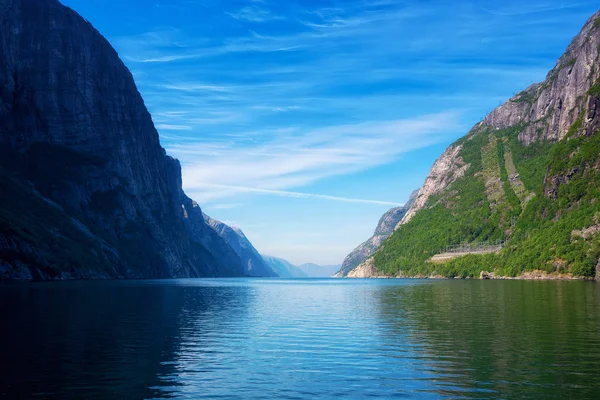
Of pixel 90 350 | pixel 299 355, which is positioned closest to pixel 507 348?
pixel 299 355

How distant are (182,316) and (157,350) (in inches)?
1074

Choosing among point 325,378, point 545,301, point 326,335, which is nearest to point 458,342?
point 326,335

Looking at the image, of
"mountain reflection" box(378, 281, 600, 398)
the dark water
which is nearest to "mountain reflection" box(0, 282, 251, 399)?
the dark water

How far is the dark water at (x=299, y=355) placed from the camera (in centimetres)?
2950

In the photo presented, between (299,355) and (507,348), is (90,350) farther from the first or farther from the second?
(507,348)

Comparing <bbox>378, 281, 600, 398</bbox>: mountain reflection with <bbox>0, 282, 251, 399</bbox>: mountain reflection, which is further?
<bbox>378, 281, 600, 398</bbox>: mountain reflection

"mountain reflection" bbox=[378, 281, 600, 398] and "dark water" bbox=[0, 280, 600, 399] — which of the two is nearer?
"dark water" bbox=[0, 280, 600, 399]

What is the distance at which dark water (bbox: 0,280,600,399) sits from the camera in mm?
29500

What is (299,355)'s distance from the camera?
4112 centimetres

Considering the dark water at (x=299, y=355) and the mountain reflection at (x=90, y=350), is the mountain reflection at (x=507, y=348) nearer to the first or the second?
the dark water at (x=299, y=355)

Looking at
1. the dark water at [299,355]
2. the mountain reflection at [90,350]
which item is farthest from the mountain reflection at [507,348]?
the mountain reflection at [90,350]

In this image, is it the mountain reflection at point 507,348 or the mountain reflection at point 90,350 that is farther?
the mountain reflection at point 507,348

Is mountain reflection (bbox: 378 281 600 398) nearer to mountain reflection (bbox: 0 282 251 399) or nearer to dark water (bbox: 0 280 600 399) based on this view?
dark water (bbox: 0 280 600 399)

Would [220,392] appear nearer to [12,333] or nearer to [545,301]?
[12,333]
